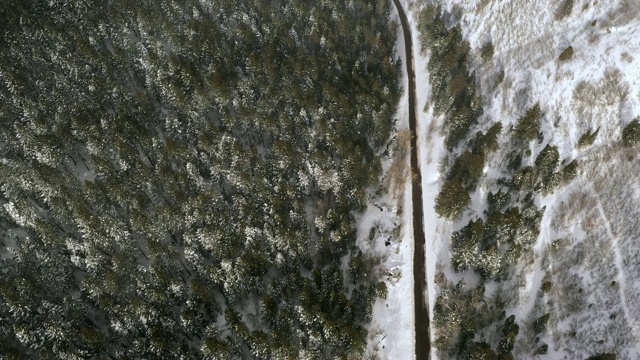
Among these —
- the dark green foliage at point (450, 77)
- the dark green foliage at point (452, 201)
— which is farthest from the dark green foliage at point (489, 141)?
the dark green foliage at point (452, 201)

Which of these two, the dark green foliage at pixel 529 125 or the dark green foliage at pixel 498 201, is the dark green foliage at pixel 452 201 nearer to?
the dark green foliage at pixel 498 201

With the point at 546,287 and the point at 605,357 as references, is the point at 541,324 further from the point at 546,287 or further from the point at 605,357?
the point at 605,357

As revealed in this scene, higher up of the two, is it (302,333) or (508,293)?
(508,293)

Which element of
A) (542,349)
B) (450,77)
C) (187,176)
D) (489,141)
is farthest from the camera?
(450,77)

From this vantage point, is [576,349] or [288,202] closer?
[576,349]

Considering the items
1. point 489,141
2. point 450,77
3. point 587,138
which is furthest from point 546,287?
point 450,77

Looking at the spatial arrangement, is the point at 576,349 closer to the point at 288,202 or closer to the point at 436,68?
the point at 288,202

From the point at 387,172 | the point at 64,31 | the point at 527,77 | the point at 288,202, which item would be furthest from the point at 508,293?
the point at 64,31
